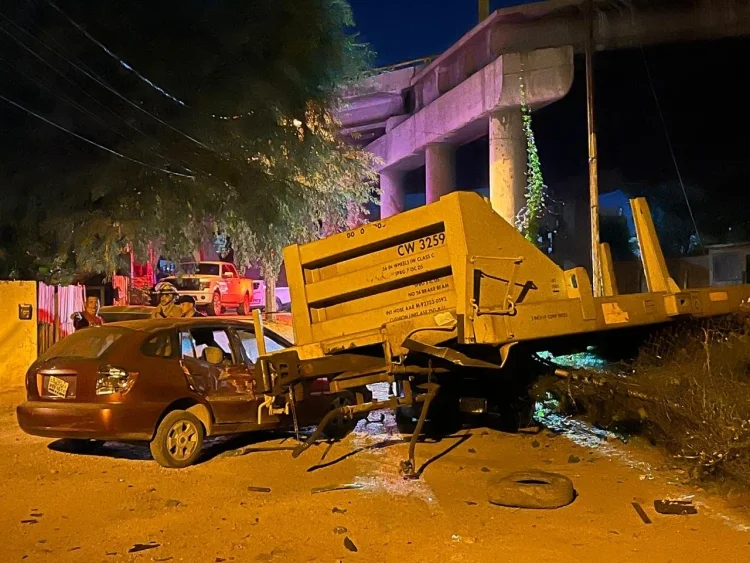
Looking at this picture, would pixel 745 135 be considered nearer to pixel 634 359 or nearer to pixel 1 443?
pixel 634 359

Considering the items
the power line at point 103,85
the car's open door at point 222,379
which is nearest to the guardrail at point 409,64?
the power line at point 103,85

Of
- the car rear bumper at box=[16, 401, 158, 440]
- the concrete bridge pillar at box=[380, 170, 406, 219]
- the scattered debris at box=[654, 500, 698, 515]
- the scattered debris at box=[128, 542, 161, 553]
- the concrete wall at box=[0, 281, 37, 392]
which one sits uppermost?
the concrete bridge pillar at box=[380, 170, 406, 219]

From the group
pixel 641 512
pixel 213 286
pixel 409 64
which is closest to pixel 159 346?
pixel 641 512

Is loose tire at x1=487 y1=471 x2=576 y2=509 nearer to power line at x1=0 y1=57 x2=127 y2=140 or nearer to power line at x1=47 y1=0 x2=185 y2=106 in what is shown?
power line at x1=47 y1=0 x2=185 y2=106

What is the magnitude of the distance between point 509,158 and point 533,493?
1365 cm

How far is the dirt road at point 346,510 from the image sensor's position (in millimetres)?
4754

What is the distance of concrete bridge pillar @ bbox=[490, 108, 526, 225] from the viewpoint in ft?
59.7

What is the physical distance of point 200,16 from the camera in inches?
523

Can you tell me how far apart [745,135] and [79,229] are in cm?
2082

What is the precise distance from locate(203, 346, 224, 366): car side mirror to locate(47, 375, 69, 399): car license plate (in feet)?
4.41

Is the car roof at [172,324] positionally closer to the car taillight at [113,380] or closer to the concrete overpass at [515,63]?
the car taillight at [113,380]

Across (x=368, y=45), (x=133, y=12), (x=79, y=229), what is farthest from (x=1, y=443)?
(x=368, y=45)

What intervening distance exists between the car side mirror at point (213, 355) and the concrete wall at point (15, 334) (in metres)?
6.51

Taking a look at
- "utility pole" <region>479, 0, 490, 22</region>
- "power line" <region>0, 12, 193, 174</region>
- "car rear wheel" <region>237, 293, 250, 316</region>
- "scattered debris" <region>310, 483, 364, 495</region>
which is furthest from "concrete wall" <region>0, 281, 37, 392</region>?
"utility pole" <region>479, 0, 490, 22</region>
